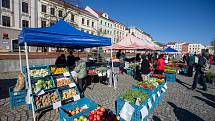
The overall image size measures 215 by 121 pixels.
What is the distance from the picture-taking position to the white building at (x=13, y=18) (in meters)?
27.2

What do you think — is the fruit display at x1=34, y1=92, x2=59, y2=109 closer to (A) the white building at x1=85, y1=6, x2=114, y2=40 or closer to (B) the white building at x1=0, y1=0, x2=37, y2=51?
(B) the white building at x1=0, y1=0, x2=37, y2=51

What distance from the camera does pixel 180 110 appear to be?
5.97 meters

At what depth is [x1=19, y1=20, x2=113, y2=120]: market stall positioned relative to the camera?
5062 mm

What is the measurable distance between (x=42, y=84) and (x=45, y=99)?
24.4 inches

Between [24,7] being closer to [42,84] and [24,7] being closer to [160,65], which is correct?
[160,65]

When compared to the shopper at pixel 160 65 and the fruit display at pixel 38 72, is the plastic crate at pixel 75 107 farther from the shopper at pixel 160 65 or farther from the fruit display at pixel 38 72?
the shopper at pixel 160 65

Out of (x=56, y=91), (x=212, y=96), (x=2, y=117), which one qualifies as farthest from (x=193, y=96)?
(x=2, y=117)

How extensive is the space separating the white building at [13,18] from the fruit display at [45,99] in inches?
1022

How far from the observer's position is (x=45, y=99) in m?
5.47

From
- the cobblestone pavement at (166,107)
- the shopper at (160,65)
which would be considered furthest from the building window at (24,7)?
the shopper at (160,65)

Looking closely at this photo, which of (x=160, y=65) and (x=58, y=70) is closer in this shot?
(x=58, y=70)

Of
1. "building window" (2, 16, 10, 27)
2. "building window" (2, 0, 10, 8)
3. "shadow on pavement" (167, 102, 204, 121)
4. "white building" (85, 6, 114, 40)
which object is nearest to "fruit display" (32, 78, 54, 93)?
"shadow on pavement" (167, 102, 204, 121)

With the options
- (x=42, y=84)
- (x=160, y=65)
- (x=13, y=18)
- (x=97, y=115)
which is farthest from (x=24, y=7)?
(x=97, y=115)

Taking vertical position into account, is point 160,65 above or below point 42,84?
above
